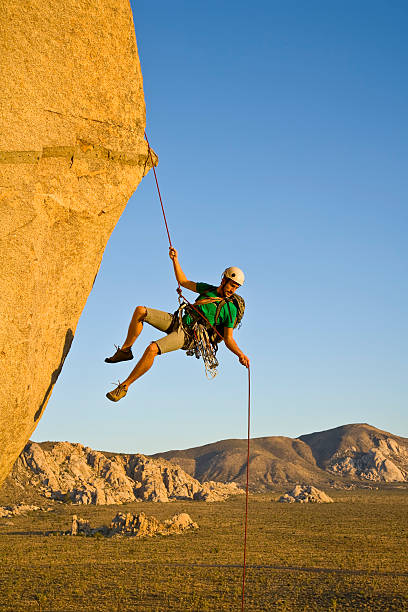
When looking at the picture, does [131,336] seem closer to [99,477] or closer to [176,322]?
[176,322]

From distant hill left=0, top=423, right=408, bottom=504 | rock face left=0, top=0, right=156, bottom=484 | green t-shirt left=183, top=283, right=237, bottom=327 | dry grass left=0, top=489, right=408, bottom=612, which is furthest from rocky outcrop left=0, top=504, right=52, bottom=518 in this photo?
rock face left=0, top=0, right=156, bottom=484

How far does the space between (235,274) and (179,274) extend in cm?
68

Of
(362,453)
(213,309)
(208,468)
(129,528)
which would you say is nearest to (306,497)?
(129,528)

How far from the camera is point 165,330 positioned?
7051 mm

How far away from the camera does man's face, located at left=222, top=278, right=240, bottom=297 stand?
7434 mm

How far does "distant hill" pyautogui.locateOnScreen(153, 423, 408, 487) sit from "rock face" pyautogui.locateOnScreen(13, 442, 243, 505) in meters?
34.2

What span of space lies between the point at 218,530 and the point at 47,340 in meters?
36.1

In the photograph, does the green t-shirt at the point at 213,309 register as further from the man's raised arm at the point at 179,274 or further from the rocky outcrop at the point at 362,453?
the rocky outcrop at the point at 362,453

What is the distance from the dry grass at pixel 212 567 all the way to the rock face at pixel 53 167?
15.9 metres

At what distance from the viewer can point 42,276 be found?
578 cm

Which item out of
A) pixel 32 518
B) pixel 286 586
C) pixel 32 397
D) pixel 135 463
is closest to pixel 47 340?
pixel 32 397

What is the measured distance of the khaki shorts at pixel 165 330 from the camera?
6859mm

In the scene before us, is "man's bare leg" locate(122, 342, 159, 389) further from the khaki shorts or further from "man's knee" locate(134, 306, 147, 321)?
"man's knee" locate(134, 306, 147, 321)

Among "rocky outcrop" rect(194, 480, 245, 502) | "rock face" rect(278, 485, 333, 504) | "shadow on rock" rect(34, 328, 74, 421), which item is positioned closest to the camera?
"shadow on rock" rect(34, 328, 74, 421)
